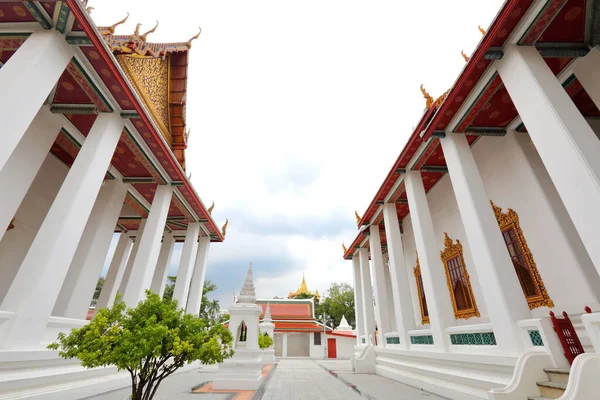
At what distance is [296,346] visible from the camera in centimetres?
2655

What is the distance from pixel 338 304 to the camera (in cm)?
3909

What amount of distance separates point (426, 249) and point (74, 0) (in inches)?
351

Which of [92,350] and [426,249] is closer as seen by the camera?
[92,350]

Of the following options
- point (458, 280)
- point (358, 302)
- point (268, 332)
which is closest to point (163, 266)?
point (268, 332)

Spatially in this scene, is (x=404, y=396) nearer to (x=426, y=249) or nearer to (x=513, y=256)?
(x=426, y=249)

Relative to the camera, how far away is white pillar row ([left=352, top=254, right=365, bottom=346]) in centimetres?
1545

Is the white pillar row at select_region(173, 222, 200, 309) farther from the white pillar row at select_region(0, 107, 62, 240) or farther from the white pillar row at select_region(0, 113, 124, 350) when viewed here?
the white pillar row at select_region(0, 113, 124, 350)

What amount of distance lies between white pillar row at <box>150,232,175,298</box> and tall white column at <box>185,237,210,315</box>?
1.29 m

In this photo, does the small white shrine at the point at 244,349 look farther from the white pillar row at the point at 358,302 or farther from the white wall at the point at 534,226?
the white pillar row at the point at 358,302

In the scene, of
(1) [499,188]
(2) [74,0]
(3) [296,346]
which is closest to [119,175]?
(2) [74,0]

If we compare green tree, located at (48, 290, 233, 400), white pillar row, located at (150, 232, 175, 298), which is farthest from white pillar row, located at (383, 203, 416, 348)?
white pillar row, located at (150, 232, 175, 298)

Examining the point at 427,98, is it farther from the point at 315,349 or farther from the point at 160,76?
the point at 315,349

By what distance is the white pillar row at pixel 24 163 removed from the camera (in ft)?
20.4

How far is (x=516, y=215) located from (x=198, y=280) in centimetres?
1282
